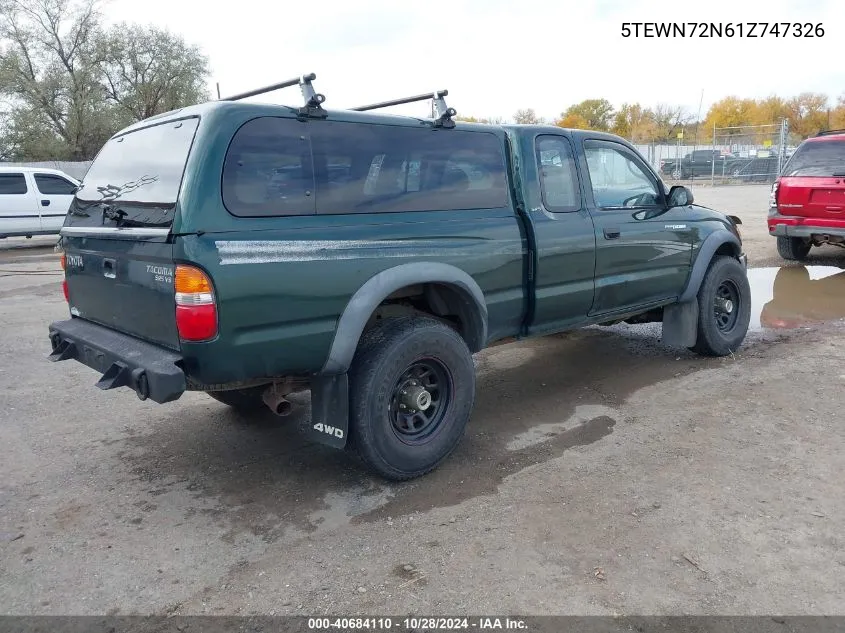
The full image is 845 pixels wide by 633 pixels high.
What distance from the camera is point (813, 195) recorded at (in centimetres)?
931

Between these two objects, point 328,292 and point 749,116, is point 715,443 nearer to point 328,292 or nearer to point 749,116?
point 328,292

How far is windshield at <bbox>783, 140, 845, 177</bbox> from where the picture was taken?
9.25 meters

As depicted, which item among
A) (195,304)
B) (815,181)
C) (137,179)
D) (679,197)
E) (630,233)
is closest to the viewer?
(195,304)

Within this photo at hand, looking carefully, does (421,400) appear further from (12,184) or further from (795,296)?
(12,184)

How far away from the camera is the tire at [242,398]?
4.15 m

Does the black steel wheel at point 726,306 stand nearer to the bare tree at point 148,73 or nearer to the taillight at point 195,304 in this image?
the taillight at point 195,304

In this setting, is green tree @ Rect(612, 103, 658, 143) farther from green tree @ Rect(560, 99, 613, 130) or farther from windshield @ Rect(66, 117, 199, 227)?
windshield @ Rect(66, 117, 199, 227)

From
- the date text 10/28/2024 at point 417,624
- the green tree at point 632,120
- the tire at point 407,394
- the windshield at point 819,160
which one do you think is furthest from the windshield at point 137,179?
the green tree at point 632,120

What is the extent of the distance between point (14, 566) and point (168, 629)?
3.08 feet

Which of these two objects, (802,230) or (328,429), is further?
(802,230)

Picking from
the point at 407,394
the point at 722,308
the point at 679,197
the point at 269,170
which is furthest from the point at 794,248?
the point at 269,170

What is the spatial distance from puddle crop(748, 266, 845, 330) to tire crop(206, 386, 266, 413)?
16.1ft

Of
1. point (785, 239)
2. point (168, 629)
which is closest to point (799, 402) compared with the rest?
point (168, 629)

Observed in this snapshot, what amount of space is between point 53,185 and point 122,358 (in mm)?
14782
